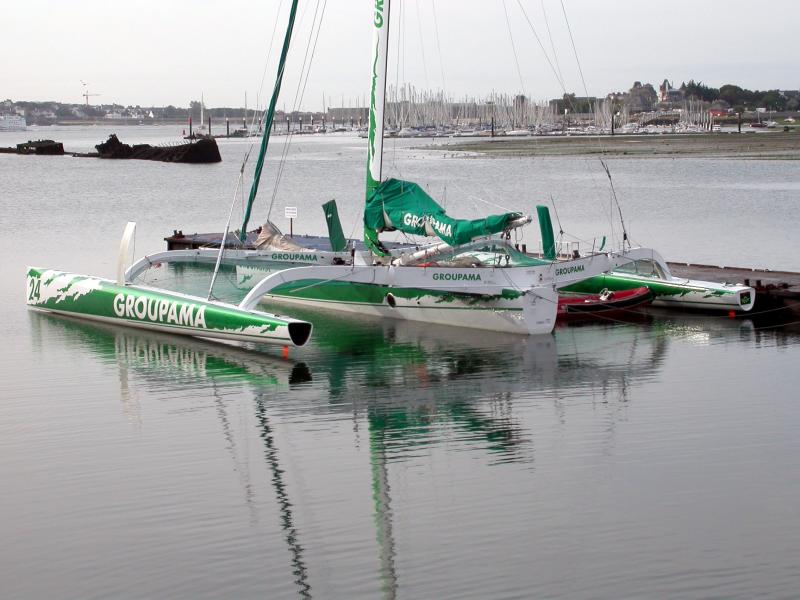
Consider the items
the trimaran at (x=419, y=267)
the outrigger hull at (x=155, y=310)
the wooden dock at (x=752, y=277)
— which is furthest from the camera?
→ the wooden dock at (x=752, y=277)

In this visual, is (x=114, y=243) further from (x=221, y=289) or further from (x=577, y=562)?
(x=577, y=562)

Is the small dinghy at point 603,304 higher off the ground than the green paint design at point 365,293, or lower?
lower

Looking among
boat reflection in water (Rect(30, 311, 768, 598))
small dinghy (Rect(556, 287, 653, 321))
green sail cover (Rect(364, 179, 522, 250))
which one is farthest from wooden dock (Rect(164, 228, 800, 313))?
green sail cover (Rect(364, 179, 522, 250))

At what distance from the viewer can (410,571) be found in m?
10.5

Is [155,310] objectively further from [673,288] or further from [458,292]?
[673,288]

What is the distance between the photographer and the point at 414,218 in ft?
72.6

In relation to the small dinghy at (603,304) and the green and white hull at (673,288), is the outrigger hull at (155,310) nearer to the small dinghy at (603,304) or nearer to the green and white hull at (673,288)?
the small dinghy at (603,304)

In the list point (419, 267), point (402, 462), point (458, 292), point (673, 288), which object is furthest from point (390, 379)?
point (673, 288)

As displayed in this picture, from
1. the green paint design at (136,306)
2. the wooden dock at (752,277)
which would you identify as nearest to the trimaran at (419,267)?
the green paint design at (136,306)

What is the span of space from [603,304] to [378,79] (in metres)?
6.22

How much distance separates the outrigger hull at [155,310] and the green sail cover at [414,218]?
3854 millimetres

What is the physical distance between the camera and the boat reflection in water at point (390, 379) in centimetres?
1423

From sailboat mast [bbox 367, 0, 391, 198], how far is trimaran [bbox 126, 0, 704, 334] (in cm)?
2

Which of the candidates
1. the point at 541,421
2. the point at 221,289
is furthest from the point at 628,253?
the point at 221,289
